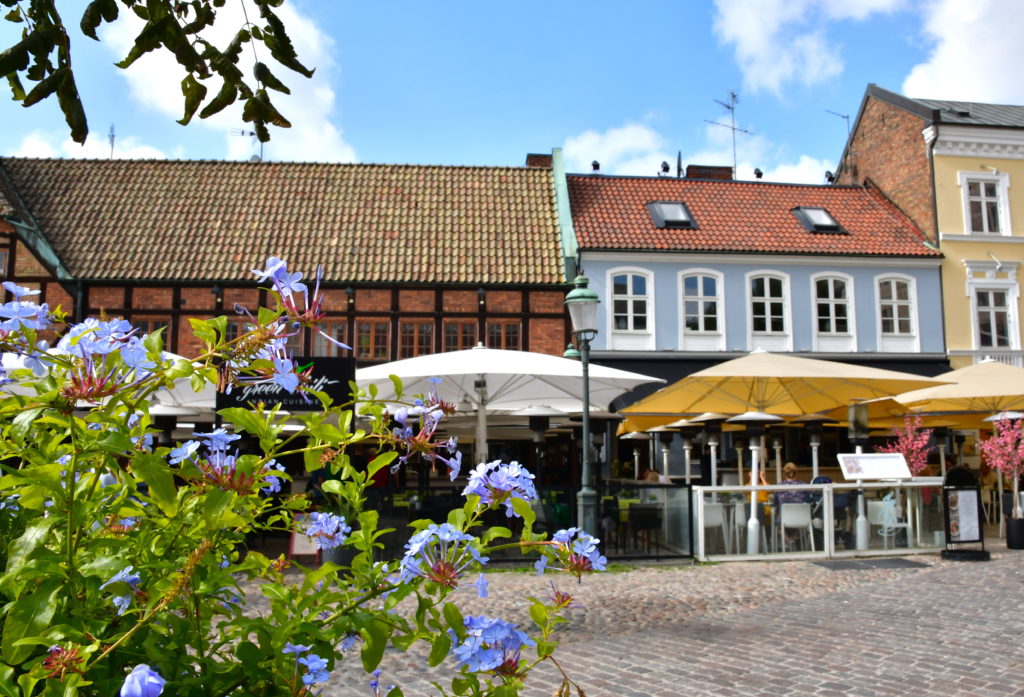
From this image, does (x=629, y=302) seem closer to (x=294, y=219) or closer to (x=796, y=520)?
(x=294, y=219)

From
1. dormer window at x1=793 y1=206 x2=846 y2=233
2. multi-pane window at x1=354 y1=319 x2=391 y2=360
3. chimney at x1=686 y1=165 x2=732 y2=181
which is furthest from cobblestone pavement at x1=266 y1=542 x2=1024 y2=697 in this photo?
chimney at x1=686 y1=165 x2=732 y2=181

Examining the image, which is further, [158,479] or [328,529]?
[328,529]

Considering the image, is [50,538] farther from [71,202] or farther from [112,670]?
[71,202]

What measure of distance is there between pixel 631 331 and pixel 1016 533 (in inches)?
→ 432

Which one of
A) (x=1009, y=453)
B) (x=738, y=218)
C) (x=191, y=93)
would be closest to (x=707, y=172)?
(x=738, y=218)

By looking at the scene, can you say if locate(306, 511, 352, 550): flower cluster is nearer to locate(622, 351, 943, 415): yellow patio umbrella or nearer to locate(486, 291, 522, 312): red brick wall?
locate(622, 351, 943, 415): yellow patio umbrella

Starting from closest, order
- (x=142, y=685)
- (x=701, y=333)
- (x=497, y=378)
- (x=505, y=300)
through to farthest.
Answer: (x=142, y=685) < (x=497, y=378) < (x=505, y=300) < (x=701, y=333)

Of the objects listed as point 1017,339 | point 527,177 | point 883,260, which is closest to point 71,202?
point 527,177

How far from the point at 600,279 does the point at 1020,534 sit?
11920 mm

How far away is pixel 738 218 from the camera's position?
24812mm

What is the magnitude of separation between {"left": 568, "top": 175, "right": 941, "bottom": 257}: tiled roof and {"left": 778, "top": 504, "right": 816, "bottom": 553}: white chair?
11.6 metres

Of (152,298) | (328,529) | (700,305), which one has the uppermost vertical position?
(700,305)

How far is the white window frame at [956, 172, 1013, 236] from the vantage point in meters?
24.3

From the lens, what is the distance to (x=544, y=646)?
1.95m
